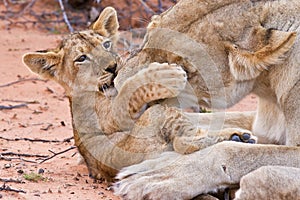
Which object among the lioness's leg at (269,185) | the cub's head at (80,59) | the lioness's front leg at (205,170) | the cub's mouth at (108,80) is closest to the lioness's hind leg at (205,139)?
the lioness's front leg at (205,170)

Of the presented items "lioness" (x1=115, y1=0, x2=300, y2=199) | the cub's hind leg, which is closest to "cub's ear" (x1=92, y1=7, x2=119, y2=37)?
"lioness" (x1=115, y1=0, x2=300, y2=199)

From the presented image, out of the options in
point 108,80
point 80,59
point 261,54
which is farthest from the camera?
point 80,59

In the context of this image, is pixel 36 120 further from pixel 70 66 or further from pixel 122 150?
pixel 122 150

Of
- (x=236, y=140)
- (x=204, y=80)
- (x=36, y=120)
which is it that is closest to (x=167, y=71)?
(x=204, y=80)

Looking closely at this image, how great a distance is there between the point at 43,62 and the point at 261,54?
2.10m

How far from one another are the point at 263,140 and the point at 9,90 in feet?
12.5

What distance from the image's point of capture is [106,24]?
6035 mm

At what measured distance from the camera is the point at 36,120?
23.0 feet

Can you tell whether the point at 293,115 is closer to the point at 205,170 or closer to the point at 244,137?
the point at 244,137

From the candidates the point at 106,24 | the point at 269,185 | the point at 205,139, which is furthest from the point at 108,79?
the point at 269,185

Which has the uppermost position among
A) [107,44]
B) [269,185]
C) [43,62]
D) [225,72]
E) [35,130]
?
[225,72]

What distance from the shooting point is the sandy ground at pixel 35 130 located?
467 cm

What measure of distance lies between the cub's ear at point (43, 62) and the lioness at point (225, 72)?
3.93 feet

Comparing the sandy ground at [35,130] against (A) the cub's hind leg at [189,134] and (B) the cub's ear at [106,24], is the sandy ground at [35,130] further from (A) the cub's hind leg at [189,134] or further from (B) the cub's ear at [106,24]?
(B) the cub's ear at [106,24]
